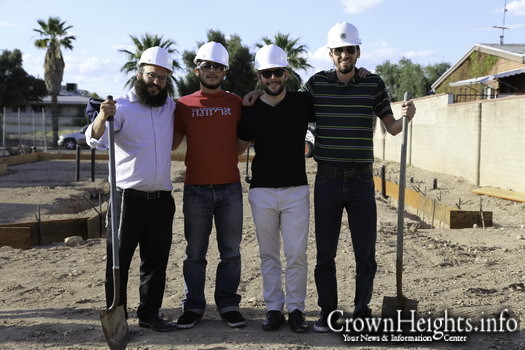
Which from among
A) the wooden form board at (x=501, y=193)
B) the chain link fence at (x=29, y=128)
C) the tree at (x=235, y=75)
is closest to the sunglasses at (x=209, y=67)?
the wooden form board at (x=501, y=193)

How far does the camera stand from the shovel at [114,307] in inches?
170

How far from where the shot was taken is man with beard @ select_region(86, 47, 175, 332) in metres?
4.61

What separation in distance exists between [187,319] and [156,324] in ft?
0.76

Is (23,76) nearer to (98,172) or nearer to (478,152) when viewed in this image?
(98,172)

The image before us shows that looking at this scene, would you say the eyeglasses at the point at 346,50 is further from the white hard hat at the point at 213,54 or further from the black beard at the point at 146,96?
the black beard at the point at 146,96

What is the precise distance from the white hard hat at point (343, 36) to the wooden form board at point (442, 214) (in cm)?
→ 618

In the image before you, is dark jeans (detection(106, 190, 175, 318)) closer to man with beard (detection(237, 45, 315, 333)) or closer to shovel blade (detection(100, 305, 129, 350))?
shovel blade (detection(100, 305, 129, 350))

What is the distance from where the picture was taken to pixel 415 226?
1001 cm

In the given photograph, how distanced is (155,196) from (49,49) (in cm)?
3730

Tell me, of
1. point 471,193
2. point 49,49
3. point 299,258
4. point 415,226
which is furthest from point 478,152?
point 49,49

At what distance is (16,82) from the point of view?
1848 inches

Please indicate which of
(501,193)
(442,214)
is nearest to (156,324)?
(442,214)

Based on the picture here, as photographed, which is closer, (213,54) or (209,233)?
(213,54)

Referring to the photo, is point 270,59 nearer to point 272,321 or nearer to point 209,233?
→ point 209,233
